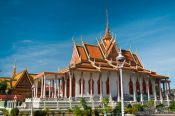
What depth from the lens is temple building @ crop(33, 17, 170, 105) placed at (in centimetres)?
3544

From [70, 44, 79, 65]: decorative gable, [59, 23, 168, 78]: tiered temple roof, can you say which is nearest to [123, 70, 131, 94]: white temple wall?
[59, 23, 168, 78]: tiered temple roof

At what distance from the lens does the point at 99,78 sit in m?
37.6

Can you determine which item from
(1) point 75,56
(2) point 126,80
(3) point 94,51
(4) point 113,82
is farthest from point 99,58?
(2) point 126,80

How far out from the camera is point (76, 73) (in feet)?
118

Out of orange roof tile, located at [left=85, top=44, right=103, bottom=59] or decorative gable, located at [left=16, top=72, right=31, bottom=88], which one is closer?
orange roof tile, located at [left=85, top=44, right=103, bottom=59]

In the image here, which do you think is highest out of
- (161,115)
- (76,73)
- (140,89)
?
(76,73)

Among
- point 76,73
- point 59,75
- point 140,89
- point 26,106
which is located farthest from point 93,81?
point 26,106

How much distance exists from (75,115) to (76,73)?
16210mm

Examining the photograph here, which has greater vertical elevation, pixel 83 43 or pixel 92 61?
pixel 83 43

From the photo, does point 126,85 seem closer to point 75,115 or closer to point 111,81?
point 111,81

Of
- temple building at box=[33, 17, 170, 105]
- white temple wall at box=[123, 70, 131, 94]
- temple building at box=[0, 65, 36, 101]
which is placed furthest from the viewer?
temple building at box=[0, 65, 36, 101]

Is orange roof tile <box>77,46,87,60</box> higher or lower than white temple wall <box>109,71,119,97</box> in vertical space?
higher

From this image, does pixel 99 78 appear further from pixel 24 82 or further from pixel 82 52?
pixel 24 82

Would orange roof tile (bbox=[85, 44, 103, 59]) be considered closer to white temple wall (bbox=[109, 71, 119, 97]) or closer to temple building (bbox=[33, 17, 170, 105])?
temple building (bbox=[33, 17, 170, 105])
